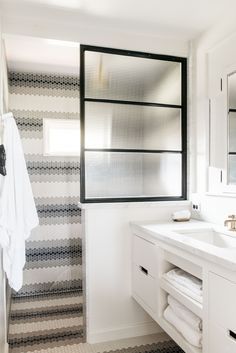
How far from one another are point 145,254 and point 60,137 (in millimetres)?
1733

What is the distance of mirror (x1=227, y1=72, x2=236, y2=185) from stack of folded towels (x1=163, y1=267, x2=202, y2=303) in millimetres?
762

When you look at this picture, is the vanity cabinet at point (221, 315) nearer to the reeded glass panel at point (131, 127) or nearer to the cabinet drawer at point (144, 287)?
the cabinet drawer at point (144, 287)

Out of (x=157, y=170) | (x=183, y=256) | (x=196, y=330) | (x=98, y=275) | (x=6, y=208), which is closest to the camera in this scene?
(x=196, y=330)

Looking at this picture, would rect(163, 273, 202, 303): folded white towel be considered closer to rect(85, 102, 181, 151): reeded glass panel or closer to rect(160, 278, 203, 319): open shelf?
rect(160, 278, 203, 319): open shelf

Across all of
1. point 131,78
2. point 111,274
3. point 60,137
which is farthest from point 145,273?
point 60,137

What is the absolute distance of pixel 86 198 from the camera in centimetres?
237

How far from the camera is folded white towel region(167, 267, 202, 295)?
158cm

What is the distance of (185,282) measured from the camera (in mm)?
1669

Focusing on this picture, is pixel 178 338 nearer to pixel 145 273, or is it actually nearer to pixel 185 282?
pixel 185 282

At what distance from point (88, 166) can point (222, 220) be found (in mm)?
1073

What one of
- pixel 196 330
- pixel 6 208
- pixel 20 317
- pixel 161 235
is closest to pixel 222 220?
pixel 161 235

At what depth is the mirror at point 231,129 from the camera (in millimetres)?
2131

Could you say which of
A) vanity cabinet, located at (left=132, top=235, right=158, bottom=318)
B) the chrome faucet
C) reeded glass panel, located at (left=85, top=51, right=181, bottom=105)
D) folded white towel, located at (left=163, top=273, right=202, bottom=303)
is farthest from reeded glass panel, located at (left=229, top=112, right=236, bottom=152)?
folded white towel, located at (left=163, top=273, right=202, bottom=303)

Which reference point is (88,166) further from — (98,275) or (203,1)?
(203,1)
